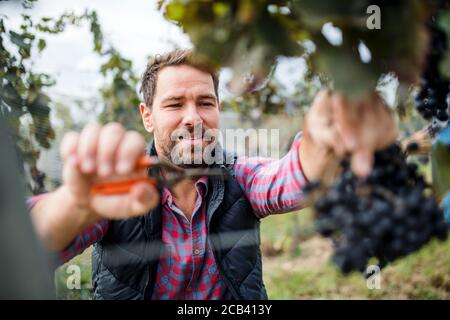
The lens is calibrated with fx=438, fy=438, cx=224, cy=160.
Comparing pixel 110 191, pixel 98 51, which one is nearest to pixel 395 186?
pixel 110 191

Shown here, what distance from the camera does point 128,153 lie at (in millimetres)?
754

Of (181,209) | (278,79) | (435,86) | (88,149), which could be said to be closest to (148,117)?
(181,209)

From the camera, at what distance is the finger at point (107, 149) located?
0.75 metres

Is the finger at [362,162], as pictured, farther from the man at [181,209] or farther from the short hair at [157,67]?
the short hair at [157,67]

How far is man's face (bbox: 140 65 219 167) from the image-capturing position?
156cm

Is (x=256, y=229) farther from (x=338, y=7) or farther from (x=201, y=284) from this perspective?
(x=338, y=7)

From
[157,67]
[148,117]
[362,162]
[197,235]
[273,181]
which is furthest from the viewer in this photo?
[148,117]

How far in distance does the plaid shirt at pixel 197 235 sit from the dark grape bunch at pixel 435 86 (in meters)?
0.41

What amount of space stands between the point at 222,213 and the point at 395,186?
772 millimetres

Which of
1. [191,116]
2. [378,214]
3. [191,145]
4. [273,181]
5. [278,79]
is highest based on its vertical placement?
[278,79]

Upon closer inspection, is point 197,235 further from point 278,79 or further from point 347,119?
point 278,79

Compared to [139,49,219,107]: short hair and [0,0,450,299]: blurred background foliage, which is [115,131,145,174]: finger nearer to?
[0,0,450,299]: blurred background foliage

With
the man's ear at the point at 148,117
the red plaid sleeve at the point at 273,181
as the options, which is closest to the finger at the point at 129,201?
the red plaid sleeve at the point at 273,181

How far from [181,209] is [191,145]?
0.76 feet
